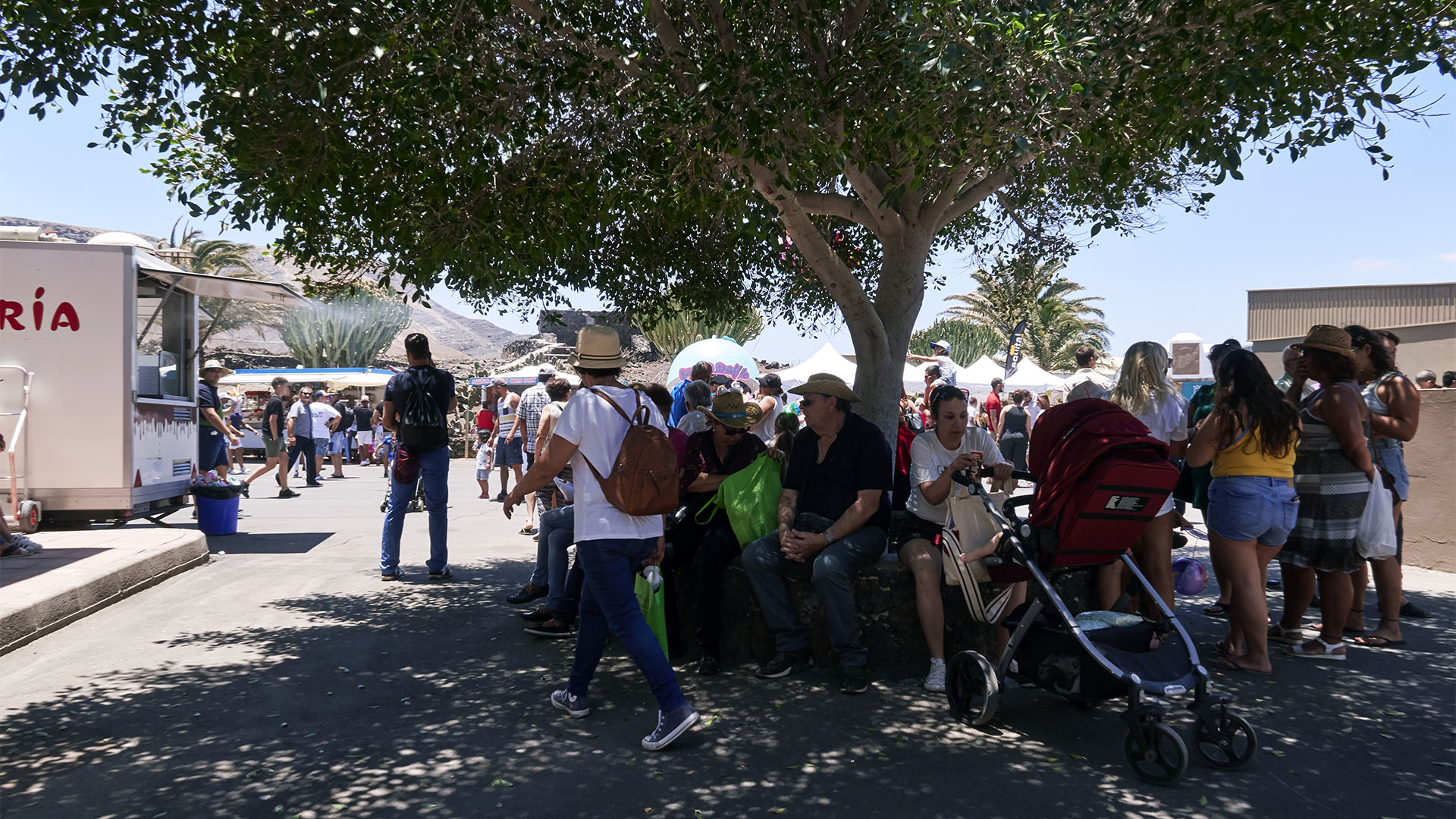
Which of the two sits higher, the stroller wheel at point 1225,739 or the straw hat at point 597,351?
the straw hat at point 597,351

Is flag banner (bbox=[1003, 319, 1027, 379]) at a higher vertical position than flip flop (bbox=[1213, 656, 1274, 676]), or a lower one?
higher

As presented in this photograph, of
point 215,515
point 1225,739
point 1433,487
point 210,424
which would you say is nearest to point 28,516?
point 215,515

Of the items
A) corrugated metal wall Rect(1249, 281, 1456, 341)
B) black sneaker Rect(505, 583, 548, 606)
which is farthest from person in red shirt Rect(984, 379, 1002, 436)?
corrugated metal wall Rect(1249, 281, 1456, 341)

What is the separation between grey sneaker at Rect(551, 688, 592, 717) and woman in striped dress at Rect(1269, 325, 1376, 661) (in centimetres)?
414

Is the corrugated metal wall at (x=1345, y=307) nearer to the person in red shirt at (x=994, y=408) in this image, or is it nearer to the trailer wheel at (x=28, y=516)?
the person in red shirt at (x=994, y=408)

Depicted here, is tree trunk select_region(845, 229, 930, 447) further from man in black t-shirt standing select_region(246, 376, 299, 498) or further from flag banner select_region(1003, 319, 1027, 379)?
flag banner select_region(1003, 319, 1027, 379)

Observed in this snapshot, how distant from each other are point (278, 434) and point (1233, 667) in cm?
1437

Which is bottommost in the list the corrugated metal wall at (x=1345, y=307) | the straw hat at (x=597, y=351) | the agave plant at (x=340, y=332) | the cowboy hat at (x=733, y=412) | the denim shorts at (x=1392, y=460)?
the denim shorts at (x=1392, y=460)

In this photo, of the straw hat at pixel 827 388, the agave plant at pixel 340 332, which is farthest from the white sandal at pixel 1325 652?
the agave plant at pixel 340 332

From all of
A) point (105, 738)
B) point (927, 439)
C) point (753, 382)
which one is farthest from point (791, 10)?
point (753, 382)

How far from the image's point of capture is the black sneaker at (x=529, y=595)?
7.09m

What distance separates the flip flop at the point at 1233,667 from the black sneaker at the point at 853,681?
209cm

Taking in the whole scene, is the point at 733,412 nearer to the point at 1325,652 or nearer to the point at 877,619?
the point at 877,619

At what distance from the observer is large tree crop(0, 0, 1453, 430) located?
502cm
